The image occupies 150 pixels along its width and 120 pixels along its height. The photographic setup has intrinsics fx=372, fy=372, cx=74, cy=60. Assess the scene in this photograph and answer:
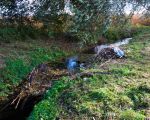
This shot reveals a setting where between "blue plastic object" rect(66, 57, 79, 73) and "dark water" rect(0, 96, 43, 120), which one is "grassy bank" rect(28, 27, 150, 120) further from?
"blue plastic object" rect(66, 57, 79, 73)

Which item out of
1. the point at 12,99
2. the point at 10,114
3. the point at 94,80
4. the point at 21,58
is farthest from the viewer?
the point at 21,58

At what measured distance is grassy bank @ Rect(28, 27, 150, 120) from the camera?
9594 millimetres

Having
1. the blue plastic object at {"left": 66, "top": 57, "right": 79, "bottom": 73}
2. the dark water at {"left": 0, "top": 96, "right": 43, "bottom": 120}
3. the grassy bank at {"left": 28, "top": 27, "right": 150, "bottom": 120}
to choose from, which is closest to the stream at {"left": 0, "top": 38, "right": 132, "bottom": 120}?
the dark water at {"left": 0, "top": 96, "right": 43, "bottom": 120}

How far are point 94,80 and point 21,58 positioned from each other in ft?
20.5

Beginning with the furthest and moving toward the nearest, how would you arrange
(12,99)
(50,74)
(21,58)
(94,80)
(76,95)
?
(21,58), (50,74), (12,99), (94,80), (76,95)

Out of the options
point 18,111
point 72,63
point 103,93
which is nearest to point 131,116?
point 103,93

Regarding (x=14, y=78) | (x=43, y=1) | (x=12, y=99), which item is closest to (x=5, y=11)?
(x=43, y=1)

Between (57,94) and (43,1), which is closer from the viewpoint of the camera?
(57,94)

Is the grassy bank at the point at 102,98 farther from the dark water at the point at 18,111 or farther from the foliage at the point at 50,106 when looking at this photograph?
the dark water at the point at 18,111

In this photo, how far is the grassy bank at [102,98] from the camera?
9.59 m

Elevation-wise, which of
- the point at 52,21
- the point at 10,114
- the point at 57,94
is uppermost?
the point at 52,21

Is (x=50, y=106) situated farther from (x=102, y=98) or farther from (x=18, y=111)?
(x=18, y=111)

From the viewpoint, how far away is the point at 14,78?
49.8ft

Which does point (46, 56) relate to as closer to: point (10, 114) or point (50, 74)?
point (50, 74)
